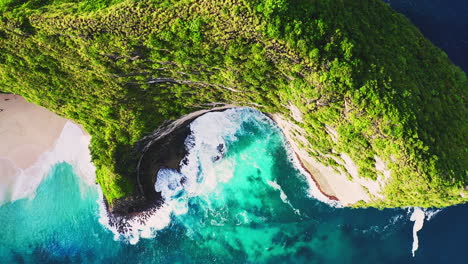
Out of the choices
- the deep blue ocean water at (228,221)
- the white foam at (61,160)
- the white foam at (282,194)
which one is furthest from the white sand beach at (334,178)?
the white foam at (61,160)

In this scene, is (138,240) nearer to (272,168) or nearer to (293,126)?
(272,168)

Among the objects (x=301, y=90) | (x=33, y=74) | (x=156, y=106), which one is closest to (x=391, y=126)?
(x=301, y=90)

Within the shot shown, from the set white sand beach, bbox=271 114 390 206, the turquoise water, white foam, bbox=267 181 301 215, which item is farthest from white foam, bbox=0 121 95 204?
white sand beach, bbox=271 114 390 206

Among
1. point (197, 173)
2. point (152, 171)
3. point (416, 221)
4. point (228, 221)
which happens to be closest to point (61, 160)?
point (152, 171)

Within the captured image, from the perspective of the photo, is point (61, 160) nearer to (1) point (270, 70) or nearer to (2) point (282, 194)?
(2) point (282, 194)

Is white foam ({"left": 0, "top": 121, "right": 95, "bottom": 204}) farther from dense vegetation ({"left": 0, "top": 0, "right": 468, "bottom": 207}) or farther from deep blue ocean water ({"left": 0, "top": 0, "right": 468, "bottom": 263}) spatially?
dense vegetation ({"left": 0, "top": 0, "right": 468, "bottom": 207})

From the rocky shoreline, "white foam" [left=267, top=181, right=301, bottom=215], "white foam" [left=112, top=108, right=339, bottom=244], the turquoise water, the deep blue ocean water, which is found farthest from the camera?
"white foam" [left=112, top=108, right=339, bottom=244]
